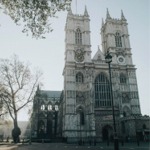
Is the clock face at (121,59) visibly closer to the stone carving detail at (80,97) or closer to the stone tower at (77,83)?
the stone tower at (77,83)

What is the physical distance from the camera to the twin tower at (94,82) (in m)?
44.1

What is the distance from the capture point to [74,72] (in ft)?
158

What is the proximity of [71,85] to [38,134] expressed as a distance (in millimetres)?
26236

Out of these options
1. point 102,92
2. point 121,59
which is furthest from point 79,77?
point 121,59

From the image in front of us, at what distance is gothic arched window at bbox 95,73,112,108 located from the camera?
46625mm

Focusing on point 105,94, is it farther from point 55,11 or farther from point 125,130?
point 55,11

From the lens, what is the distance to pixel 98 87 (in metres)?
48.1

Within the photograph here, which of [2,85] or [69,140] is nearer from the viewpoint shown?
[2,85]

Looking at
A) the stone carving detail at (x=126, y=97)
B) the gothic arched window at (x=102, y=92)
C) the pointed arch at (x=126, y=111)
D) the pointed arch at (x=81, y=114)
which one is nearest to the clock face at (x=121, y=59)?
the gothic arched window at (x=102, y=92)

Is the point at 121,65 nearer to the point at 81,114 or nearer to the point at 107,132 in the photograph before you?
the point at 81,114

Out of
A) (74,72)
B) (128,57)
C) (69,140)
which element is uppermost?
(128,57)

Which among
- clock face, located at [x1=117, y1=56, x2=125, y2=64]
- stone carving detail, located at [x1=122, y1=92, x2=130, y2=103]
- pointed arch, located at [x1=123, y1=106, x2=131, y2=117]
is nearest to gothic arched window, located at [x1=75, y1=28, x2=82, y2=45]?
clock face, located at [x1=117, y1=56, x2=125, y2=64]

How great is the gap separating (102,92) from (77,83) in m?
6.51

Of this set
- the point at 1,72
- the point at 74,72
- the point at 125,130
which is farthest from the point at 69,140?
the point at 1,72
